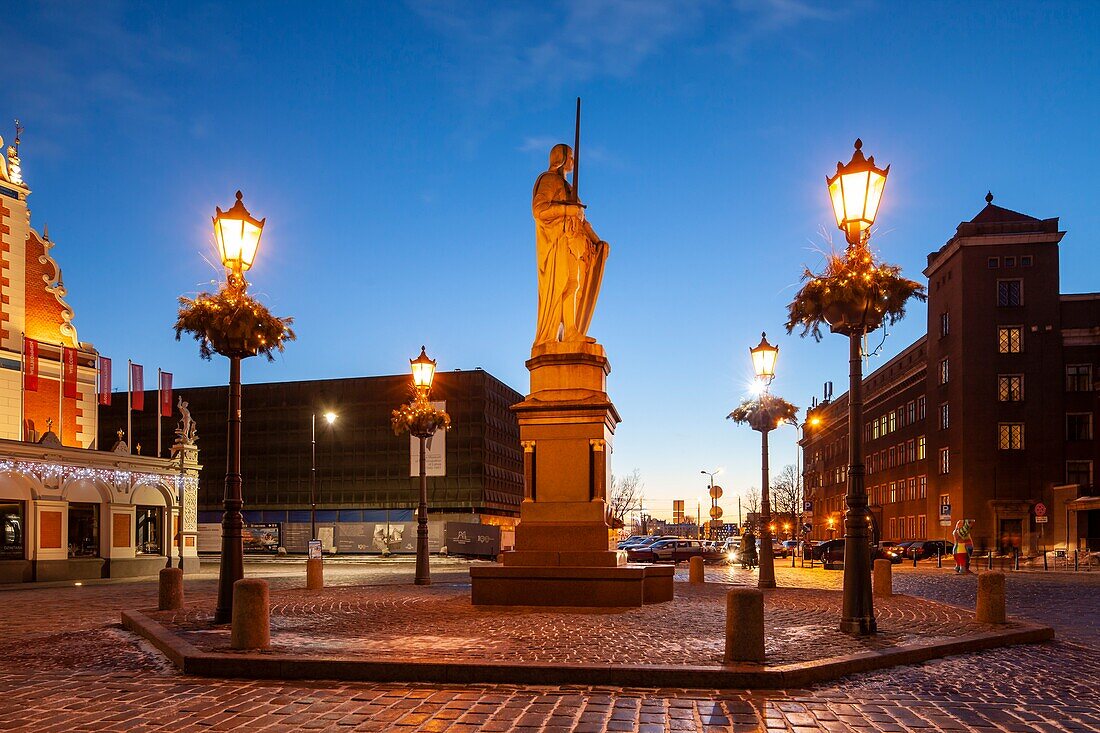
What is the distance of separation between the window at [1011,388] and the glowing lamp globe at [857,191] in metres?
59.9

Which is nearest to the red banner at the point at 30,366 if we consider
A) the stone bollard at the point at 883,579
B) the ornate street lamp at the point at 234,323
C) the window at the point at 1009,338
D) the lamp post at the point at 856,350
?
the ornate street lamp at the point at 234,323

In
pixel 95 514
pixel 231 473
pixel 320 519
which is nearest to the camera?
pixel 231 473

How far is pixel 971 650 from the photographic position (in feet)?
40.3

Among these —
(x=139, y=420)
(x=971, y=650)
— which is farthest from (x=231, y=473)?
(x=139, y=420)

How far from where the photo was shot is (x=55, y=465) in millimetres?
32344

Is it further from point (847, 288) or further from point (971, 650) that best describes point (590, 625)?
point (847, 288)

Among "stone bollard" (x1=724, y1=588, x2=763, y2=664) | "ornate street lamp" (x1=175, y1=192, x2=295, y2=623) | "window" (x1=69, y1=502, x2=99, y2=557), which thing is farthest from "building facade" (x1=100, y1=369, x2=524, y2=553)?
"stone bollard" (x1=724, y1=588, x2=763, y2=664)

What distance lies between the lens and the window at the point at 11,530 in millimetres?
30875

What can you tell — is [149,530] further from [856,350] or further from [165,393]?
[856,350]

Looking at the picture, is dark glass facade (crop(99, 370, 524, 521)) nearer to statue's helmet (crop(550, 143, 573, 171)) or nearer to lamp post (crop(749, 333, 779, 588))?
lamp post (crop(749, 333, 779, 588))

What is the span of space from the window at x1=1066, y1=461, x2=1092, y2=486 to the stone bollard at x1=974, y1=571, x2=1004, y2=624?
193 feet

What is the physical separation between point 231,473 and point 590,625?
5852 mm

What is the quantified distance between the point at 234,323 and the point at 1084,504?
198 ft

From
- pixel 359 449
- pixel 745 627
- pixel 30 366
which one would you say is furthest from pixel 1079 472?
pixel 745 627
